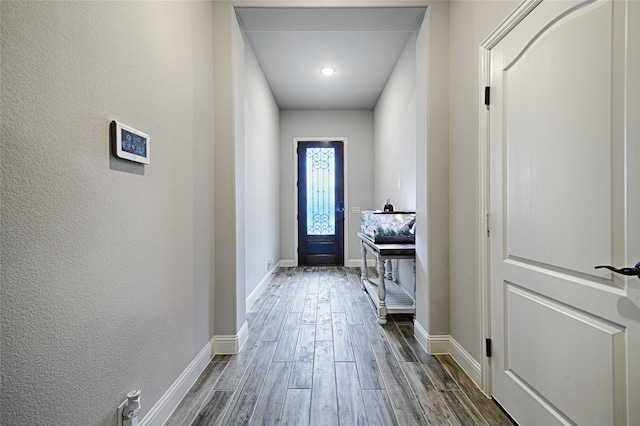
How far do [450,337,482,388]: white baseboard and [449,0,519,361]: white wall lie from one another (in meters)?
0.03

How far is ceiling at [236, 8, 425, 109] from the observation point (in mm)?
2328

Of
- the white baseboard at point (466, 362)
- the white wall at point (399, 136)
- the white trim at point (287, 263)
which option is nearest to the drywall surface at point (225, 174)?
the white baseboard at point (466, 362)

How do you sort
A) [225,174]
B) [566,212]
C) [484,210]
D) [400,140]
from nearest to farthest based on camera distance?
[566,212]
[484,210]
[225,174]
[400,140]

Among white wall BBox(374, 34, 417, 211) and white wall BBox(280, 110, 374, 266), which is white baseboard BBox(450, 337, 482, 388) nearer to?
white wall BBox(374, 34, 417, 211)

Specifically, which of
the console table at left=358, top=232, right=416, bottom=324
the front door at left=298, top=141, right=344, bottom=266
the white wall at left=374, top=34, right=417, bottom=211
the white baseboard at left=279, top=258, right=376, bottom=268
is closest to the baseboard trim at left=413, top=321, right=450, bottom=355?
the console table at left=358, top=232, right=416, bottom=324

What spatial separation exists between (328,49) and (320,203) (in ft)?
9.02

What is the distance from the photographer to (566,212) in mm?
1220

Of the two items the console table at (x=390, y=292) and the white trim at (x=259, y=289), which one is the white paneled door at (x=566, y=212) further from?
the white trim at (x=259, y=289)

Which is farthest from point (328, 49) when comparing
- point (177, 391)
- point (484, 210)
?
point (177, 391)

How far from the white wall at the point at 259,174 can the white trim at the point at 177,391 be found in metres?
1.24

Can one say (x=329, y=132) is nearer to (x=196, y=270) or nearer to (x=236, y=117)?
(x=236, y=117)

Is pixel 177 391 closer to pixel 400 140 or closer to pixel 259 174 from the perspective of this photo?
pixel 259 174

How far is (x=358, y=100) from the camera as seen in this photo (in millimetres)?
5227

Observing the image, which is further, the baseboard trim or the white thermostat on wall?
the baseboard trim
